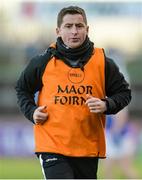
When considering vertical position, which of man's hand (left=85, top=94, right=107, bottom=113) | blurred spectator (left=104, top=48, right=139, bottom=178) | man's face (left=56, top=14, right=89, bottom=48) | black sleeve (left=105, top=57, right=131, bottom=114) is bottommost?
blurred spectator (left=104, top=48, right=139, bottom=178)

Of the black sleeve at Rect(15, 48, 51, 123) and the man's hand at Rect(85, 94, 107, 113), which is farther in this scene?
the black sleeve at Rect(15, 48, 51, 123)

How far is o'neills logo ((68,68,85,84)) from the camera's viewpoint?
6507mm

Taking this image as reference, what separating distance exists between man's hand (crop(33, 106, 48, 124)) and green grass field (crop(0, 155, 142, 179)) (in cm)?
638

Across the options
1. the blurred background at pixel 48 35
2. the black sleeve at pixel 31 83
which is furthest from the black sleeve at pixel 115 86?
the blurred background at pixel 48 35

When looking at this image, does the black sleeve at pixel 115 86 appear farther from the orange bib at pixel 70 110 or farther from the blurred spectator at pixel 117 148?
the blurred spectator at pixel 117 148

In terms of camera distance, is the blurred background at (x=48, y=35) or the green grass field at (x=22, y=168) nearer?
the green grass field at (x=22, y=168)

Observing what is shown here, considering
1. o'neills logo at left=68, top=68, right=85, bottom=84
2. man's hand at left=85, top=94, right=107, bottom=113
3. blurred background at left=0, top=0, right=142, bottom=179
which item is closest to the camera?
man's hand at left=85, top=94, right=107, bottom=113

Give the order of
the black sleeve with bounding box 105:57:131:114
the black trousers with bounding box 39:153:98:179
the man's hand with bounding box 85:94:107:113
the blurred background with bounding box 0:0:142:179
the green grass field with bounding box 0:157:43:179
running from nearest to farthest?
1. the man's hand with bounding box 85:94:107:113
2. the black trousers with bounding box 39:153:98:179
3. the black sleeve with bounding box 105:57:131:114
4. the green grass field with bounding box 0:157:43:179
5. the blurred background with bounding box 0:0:142:179

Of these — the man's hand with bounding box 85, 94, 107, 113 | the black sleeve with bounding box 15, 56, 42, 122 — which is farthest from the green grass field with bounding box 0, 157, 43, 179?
the man's hand with bounding box 85, 94, 107, 113

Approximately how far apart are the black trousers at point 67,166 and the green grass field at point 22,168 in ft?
20.4

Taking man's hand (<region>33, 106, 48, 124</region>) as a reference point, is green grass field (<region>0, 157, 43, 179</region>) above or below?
below

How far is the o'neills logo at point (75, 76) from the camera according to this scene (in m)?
6.51

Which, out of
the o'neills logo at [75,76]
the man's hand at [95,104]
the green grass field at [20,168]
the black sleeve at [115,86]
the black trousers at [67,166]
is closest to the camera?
the man's hand at [95,104]

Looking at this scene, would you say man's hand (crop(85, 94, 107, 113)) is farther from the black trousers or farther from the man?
the black trousers
